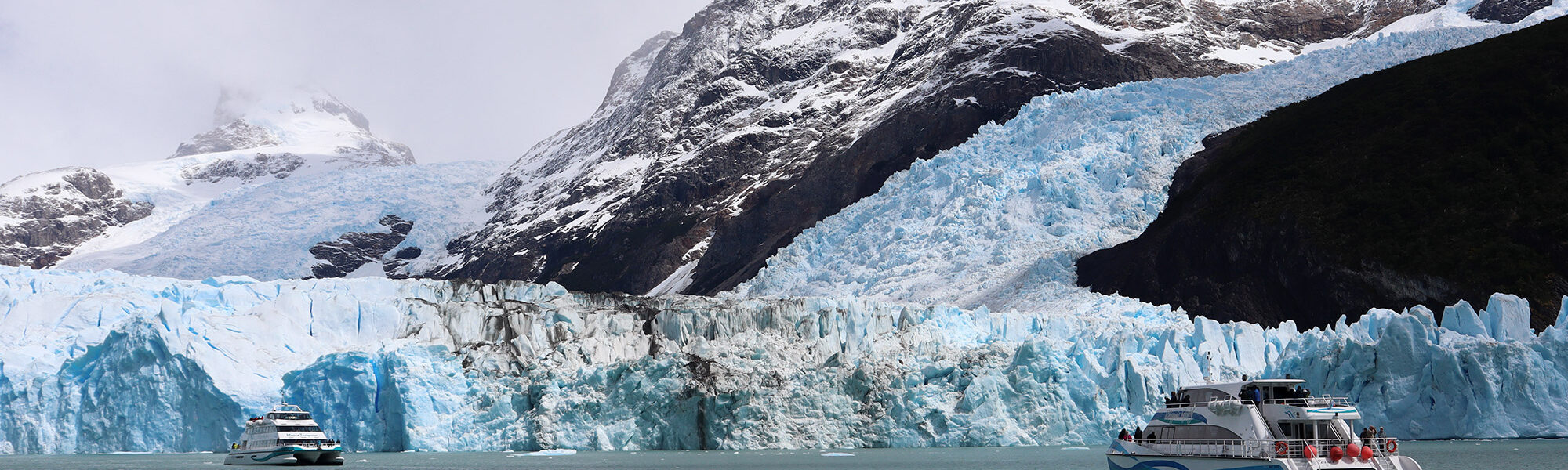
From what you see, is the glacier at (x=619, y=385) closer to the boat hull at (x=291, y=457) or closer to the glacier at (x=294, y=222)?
the boat hull at (x=291, y=457)

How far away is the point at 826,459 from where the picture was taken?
37.8 meters

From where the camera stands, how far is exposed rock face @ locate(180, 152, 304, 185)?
18662 centimetres

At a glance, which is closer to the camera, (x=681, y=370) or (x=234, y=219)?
(x=681, y=370)

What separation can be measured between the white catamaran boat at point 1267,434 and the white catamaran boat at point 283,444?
929 inches

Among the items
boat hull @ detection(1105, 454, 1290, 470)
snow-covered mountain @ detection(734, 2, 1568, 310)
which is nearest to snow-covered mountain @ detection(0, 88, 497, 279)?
snow-covered mountain @ detection(734, 2, 1568, 310)

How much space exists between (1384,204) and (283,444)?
45.3 m

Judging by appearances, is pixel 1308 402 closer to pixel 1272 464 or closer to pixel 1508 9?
pixel 1272 464

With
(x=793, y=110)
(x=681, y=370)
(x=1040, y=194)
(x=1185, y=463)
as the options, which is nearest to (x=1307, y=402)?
(x=1185, y=463)

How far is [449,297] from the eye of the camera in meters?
52.8

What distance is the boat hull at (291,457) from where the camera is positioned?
3681 centimetres

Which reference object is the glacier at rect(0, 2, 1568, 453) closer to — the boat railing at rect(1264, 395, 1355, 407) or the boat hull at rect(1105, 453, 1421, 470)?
A: the boat hull at rect(1105, 453, 1421, 470)

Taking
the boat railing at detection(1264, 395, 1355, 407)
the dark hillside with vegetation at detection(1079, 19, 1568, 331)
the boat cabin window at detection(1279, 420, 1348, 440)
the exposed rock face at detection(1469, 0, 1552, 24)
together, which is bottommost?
the boat cabin window at detection(1279, 420, 1348, 440)

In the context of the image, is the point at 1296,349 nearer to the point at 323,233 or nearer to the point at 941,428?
the point at 941,428

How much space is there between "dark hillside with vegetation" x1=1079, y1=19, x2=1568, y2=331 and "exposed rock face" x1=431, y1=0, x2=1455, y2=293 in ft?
101
